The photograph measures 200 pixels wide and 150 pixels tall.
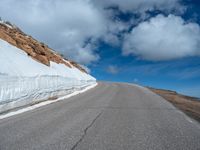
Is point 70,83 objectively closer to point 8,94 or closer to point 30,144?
point 8,94

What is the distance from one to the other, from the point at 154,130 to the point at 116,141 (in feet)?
6.64

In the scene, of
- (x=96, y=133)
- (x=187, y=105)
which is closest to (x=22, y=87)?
(x=96, y=133)

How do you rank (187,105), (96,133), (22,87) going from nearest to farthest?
(96,133), (22,87), (187,105)

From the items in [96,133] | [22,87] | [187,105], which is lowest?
[96,133]

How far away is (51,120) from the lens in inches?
389

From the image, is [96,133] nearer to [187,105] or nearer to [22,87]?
[22,87]

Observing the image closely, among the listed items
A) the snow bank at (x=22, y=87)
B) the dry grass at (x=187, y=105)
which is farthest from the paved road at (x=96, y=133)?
the dry grass at (x=187, y=105)

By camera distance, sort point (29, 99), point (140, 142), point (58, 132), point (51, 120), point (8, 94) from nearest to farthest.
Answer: point (140, 142)
point (58, 132)
point (51, 120)
point (8, 94)
point (29, 99)

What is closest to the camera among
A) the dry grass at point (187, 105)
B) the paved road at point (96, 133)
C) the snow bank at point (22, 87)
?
the paved road at point (96, 133)

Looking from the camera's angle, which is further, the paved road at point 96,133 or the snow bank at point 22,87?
the snow bank at point 22,87

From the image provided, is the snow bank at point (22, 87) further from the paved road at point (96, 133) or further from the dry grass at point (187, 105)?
the dry grass at point (187, 105)

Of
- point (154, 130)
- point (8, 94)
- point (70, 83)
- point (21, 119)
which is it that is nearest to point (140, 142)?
point (154, 130)

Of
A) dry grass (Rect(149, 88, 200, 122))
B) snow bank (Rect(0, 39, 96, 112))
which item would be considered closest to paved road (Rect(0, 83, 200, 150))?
snow bank (Rect(0, 39, 96, 112))

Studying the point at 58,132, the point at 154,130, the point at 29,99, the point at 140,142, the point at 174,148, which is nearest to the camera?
the point at 174,148
